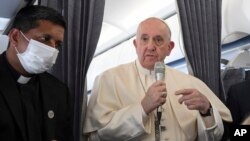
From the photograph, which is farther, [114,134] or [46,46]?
[114,134]

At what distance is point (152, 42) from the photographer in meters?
2.21

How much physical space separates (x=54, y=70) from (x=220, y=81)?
54.8 inches

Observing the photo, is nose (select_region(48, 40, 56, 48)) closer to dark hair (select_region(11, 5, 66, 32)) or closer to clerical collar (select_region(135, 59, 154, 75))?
dark hair (select_region(11, 5, 66, 32))

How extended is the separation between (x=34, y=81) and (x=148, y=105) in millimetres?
671

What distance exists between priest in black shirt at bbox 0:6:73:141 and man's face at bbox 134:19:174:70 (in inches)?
24.4

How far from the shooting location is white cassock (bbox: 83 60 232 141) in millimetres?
1898

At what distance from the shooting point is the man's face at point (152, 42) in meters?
2.18

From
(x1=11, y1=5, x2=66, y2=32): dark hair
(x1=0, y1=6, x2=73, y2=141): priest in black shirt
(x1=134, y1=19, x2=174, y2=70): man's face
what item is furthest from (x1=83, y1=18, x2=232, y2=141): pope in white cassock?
(x1=11, y1=5, x2=66, y2=32): dark hair

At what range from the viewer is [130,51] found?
520 cm

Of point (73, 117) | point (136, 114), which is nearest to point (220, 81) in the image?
point (136, 114)

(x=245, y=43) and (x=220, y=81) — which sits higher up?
(x=245, y=43)

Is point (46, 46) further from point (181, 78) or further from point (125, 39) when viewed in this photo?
point (125, 39)

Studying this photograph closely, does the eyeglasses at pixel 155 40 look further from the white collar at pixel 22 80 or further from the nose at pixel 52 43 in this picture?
the white collar at pixel 22 80

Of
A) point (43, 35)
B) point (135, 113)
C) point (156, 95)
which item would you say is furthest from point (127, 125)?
point (43, 35)
